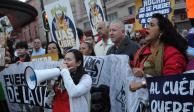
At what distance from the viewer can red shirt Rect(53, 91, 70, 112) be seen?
14.9ft

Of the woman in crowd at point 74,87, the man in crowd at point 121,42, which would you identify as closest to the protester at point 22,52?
the man in crowd at point 121,42

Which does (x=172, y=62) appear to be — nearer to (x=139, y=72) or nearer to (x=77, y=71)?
(x=139, y=72)

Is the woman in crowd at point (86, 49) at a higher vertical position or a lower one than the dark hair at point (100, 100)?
higher

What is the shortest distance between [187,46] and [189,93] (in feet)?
2.19

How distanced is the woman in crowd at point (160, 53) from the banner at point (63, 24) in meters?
2.76

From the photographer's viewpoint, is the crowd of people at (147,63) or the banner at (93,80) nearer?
the crowd of people at (147,63)

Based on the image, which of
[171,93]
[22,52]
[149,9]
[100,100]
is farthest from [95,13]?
[171,93]

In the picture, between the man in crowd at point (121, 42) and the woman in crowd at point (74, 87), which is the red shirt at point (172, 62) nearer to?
the woman in crowd at point (74, 87)

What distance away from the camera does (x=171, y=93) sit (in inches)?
144

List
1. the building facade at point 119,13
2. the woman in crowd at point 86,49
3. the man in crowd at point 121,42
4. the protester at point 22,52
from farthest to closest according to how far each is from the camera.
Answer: the building facade at point 119,13 < the protester at point 22,52 < the woman in crowd at point 86,49 < the man in crowd at point 121,42

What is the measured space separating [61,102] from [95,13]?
4.05m

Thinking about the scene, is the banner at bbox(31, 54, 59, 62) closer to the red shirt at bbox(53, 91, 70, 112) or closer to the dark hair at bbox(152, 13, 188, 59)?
the red shirt at bbox(53, 91, 70, 112)

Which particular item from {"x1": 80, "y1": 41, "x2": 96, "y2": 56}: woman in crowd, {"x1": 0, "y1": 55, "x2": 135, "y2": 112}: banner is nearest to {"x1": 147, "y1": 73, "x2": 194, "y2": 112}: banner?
{"x1": 0, "y1": 55, "x2": 135, "y2": 112}: banner

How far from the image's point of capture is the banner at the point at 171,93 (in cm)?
349
